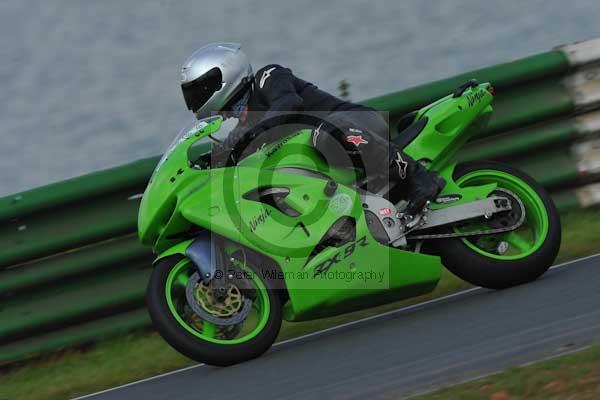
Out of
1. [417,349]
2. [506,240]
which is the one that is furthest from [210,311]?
[506,240]

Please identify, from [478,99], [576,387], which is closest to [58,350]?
[478,99]

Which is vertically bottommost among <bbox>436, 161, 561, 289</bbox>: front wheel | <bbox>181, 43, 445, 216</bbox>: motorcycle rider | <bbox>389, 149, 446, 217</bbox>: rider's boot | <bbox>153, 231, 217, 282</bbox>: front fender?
<bbox>436, 161, 561, 289</bbox>: front wheel

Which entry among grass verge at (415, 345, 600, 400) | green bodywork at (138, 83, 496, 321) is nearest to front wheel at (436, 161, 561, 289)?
green bodywork at (138, 83, 496, 321)

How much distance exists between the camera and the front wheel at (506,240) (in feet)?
18.0

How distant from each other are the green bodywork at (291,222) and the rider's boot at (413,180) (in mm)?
213

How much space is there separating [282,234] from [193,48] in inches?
75.7

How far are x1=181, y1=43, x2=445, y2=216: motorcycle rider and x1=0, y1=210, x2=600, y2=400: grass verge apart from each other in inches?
30.8

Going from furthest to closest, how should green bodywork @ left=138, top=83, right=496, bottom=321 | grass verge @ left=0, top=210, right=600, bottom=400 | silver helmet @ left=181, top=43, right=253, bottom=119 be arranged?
grass verge @ left=0, top=210, right=600, bottom=400
silver helmet @ left=181, top=43, right=253, bottom=119
green bodywork @ left=138, top=83, right=496, bottom=321

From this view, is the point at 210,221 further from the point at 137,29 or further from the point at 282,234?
the point at 137,29

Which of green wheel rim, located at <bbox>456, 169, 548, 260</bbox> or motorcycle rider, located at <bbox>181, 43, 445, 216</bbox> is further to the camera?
green wheel rim, located at <bbox>456, 169, 548, 260</bbox>

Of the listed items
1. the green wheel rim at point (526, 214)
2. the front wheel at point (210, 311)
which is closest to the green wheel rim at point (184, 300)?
the front wheel at point (210, 311)

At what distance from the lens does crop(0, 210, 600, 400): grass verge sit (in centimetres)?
565

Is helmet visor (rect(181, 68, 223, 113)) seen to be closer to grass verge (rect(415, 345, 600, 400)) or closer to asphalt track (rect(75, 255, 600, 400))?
asphalt track (rect(75, 255, 600, 400))

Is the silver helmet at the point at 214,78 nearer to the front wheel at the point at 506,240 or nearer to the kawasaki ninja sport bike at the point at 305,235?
the kawasaki ninja sport bike at the point at 305,235
